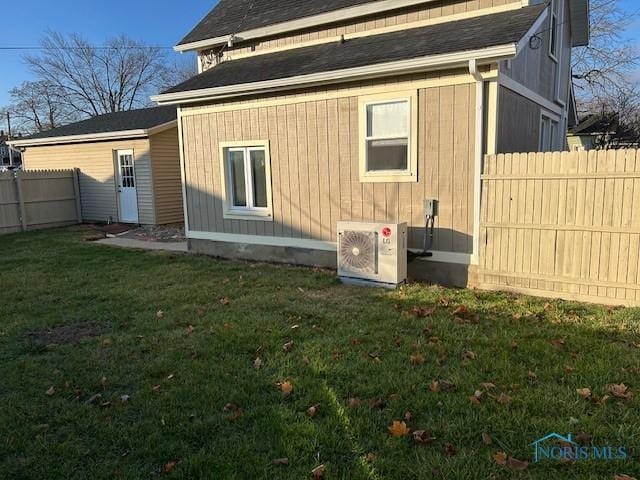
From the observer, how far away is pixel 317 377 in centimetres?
381

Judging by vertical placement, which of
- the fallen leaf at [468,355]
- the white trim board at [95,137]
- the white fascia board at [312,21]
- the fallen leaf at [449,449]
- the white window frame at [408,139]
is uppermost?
the white fascia board at [312,21]

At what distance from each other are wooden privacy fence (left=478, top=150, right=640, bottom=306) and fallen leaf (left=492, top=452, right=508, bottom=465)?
3.78m

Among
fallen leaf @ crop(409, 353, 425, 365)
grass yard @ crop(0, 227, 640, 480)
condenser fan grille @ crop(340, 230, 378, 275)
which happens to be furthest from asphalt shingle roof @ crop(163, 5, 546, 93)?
fallen leaf @ crop(409, 353, 425, 365)

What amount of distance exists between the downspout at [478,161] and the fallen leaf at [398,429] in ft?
13.0

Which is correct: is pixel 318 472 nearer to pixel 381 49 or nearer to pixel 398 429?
pixel 398 429

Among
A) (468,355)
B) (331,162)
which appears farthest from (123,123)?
(468,355)

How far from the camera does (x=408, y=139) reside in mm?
6848

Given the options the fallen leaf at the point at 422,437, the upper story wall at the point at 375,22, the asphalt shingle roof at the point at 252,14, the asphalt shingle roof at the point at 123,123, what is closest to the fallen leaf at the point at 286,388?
the fallen leaf at the point at 422,437

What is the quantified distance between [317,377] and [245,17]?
9148 mm

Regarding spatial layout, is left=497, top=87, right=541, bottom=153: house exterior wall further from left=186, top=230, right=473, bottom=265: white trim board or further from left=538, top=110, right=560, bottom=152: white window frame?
left=186, top=230, right=473, bottom=265: white trim board

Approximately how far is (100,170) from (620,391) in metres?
Result: 15.2

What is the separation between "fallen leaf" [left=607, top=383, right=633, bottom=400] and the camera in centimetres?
332

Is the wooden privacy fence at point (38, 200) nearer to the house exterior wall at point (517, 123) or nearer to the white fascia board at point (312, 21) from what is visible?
the white fascia board at point (312, 21)

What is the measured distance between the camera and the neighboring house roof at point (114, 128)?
14056 millimetres
